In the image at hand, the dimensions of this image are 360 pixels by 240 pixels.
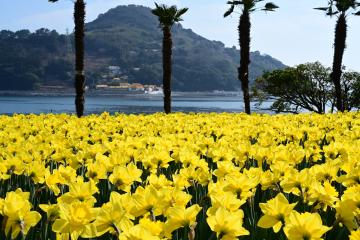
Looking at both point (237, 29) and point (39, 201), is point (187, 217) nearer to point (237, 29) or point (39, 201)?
point (39, 201)

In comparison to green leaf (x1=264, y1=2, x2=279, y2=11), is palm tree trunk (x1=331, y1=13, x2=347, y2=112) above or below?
below

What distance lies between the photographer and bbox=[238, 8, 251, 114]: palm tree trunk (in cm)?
3266

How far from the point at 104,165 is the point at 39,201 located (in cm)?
76

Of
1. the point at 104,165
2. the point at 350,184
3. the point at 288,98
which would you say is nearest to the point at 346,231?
the point at 350,184

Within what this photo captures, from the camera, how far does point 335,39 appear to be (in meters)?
36.9

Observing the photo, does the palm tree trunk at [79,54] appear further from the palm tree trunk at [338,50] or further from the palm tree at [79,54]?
the palm tree trunk at [338,50]

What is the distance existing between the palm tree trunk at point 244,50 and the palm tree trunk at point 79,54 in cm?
1197

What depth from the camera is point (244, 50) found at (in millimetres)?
33094

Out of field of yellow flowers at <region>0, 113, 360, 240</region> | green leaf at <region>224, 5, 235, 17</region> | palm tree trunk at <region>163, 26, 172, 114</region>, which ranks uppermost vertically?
green leaf at <region>224, 5, 235, 17</region>

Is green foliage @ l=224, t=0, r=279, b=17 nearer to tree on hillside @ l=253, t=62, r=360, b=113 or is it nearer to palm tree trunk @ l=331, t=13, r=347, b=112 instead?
palm tree trunk @ l=331, t=13, r=347, b=112

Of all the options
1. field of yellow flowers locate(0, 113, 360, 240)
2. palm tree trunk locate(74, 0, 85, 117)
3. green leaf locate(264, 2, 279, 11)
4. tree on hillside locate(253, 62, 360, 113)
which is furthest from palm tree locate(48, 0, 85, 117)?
tree on hillside locate(253, 62, 360, 113)

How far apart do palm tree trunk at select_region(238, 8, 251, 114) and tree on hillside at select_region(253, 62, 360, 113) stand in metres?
22.5

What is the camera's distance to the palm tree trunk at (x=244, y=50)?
32.7m

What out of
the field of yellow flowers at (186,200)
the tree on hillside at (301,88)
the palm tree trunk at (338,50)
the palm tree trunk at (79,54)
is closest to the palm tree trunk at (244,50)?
the palm tree trunk at (338,50)
